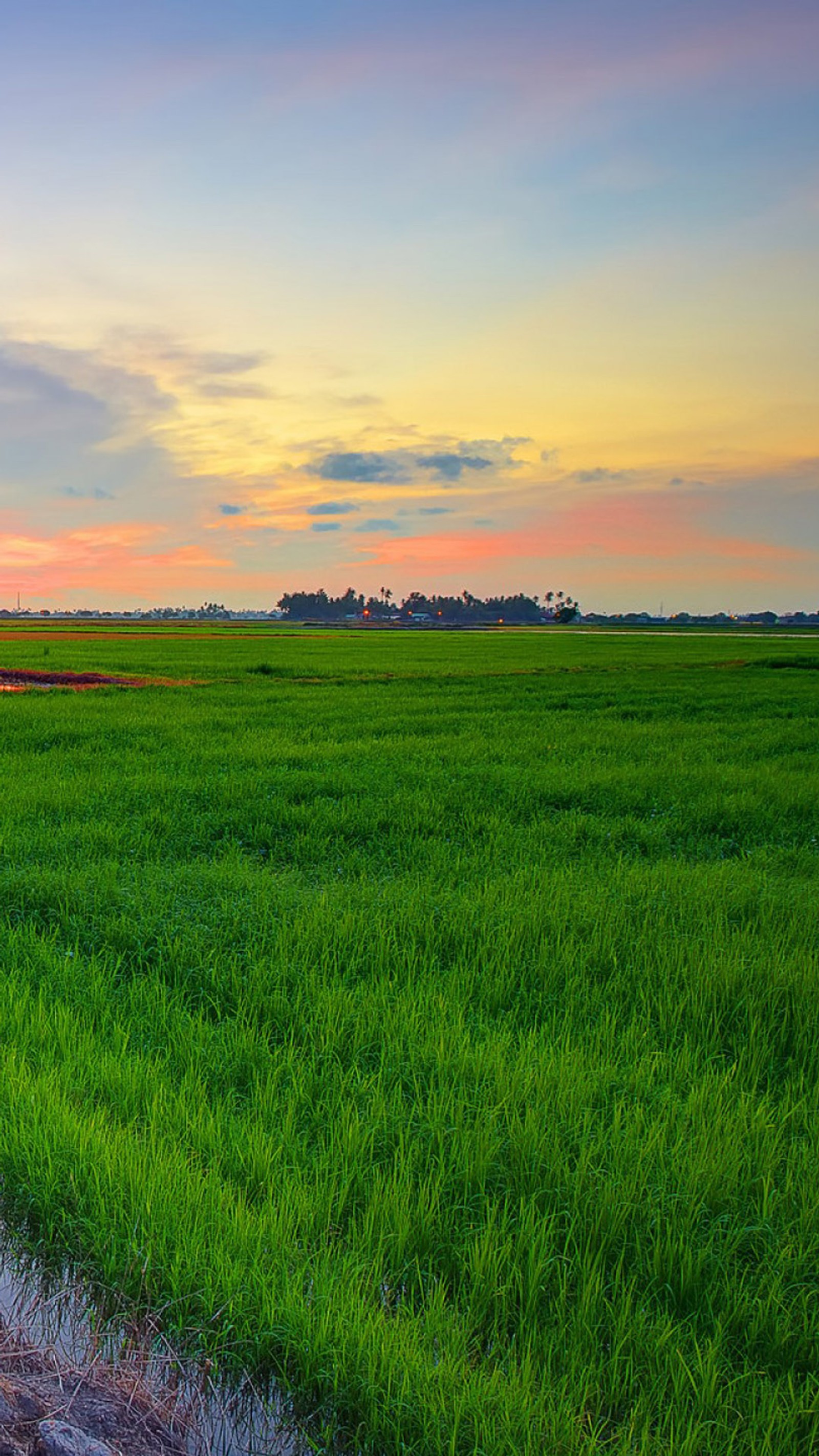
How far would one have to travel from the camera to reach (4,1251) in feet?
9.13

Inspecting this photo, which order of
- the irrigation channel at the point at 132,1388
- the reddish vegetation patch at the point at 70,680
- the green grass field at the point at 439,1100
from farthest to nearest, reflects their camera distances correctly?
the reddish vegetation patch at the point at 70,680 → the green grass field at the point at 439,1100 → the irrigation channel at the point at 132,1388

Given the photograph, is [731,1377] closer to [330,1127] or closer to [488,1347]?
[488,1347]

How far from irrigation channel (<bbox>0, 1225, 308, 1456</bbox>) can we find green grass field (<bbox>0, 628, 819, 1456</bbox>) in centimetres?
8

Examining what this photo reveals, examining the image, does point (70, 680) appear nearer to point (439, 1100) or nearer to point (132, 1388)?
point (439, 1100)

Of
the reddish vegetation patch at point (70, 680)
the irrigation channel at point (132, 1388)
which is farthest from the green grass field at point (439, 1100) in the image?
the reddish vegetation patch at point (70, 680)

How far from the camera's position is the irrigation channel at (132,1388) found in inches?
81.1

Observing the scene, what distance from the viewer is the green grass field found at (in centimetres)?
226

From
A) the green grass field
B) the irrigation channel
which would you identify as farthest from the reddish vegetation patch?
the irrigation channel

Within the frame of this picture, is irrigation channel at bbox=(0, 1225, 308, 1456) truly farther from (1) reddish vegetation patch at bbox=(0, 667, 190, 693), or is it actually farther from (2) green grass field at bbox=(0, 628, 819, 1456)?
(1) reddish vegetation patch at bbox=(0, 667, 190, 693)

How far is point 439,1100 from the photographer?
3500 mm

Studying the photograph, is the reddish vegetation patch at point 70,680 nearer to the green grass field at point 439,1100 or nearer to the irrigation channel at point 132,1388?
the green grass field at point 439,1100

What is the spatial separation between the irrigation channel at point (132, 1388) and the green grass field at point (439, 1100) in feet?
0.25

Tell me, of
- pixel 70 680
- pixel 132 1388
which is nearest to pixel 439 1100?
pixel 132 1388

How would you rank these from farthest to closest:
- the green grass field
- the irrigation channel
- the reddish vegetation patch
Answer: the reddish vegetation patch, the green grass field, the irrigation channel
